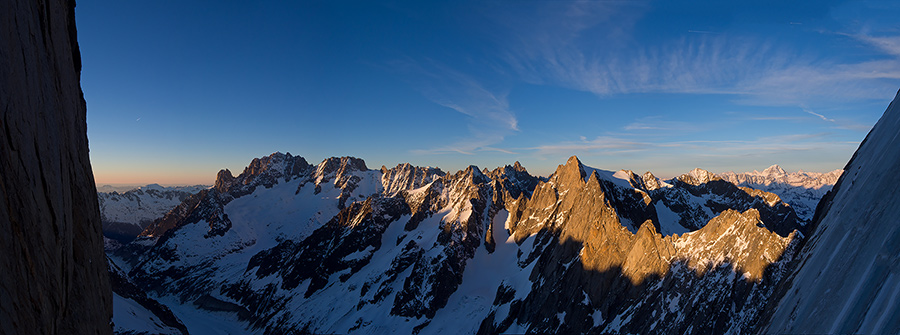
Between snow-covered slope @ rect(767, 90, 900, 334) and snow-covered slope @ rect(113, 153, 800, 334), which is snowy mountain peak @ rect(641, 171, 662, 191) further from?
snow-covered slope @ rect(767, 90, 900, 334)

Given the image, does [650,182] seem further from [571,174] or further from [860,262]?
[860,262]

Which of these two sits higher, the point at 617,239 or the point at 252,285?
the point at 617,239

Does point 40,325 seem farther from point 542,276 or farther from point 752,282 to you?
point 542,276

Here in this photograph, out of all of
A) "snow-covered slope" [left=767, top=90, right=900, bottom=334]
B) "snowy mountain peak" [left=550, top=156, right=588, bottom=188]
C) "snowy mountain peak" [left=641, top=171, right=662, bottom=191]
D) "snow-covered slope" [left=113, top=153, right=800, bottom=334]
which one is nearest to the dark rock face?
"snow-covered slope" [left=767, top=90, right=900, bottom=334]

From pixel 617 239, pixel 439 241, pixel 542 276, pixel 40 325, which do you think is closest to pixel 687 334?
pixel 617 239

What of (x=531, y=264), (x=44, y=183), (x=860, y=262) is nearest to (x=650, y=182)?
(x=531, y=264)

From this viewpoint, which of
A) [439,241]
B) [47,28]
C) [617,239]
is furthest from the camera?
[439,241]
